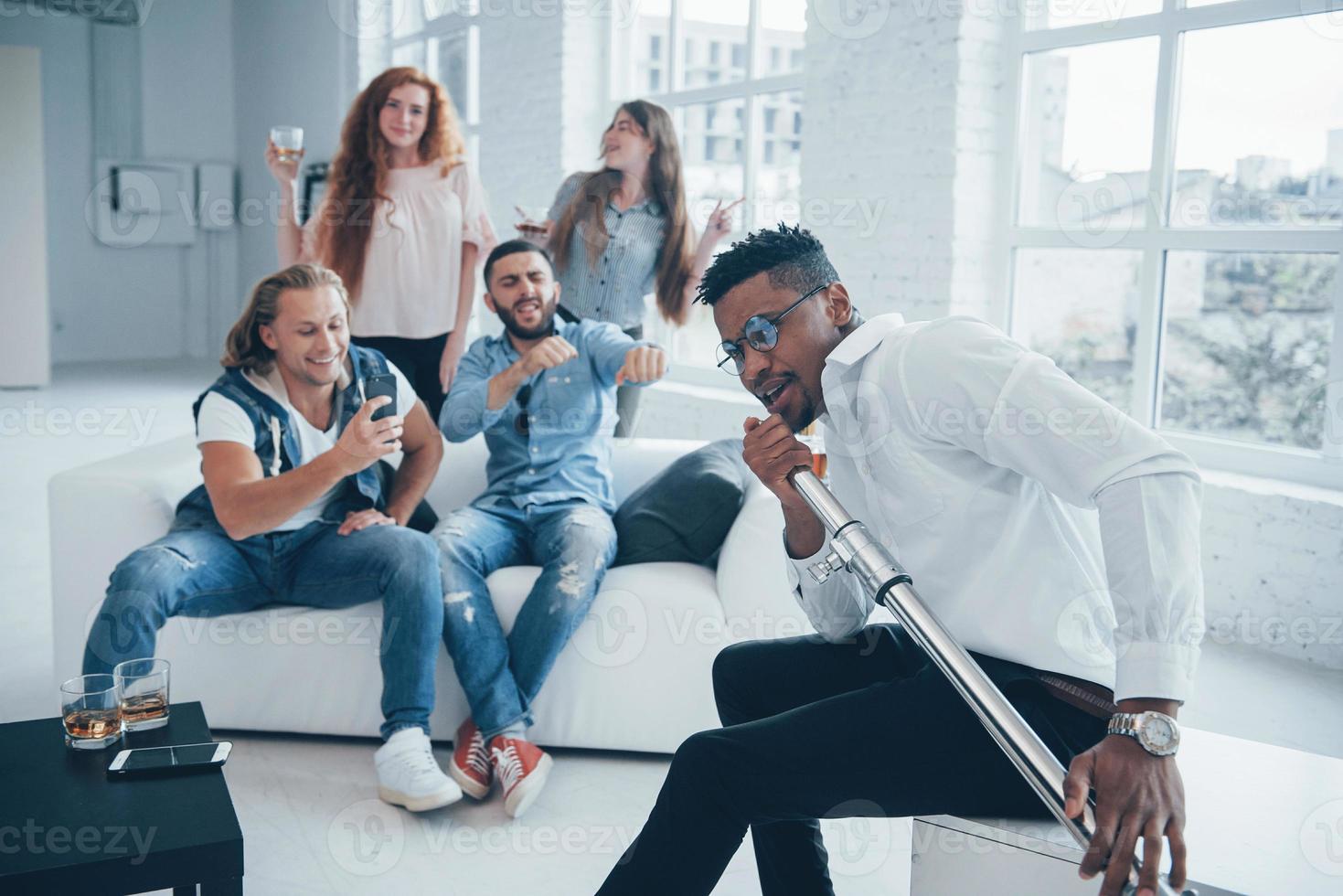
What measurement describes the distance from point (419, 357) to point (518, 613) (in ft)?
4.37

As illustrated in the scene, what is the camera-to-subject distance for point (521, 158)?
6539mm

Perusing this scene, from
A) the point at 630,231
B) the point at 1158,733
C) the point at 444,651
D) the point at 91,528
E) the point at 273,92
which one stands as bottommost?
the point at 444,651

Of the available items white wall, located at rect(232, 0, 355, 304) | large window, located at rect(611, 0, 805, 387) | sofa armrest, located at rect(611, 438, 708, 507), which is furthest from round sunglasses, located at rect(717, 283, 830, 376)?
white wall, located at rect(232, 0, 355, 304)

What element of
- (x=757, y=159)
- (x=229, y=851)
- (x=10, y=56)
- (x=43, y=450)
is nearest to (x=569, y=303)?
(x=757, y=159)

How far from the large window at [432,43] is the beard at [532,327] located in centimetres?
415

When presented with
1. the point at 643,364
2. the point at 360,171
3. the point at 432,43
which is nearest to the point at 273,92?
the point at 432,43

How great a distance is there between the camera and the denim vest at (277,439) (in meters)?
2.43

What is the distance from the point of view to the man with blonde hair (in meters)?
2.27

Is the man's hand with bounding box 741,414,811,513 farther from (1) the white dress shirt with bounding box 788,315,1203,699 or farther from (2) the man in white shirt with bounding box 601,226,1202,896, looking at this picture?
(1) the white dress shirt with bounding box 788,315,1203,699

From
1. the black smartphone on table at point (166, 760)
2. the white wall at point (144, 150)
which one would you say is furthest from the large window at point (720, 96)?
the white wall at point (144, 150)

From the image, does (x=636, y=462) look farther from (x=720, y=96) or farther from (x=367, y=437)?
(x=720, y=96)

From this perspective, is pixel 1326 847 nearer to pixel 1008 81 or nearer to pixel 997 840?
pixel 997 840

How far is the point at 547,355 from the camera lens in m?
2.66

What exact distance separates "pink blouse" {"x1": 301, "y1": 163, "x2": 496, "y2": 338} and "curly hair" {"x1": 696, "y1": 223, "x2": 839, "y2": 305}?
2096mm
